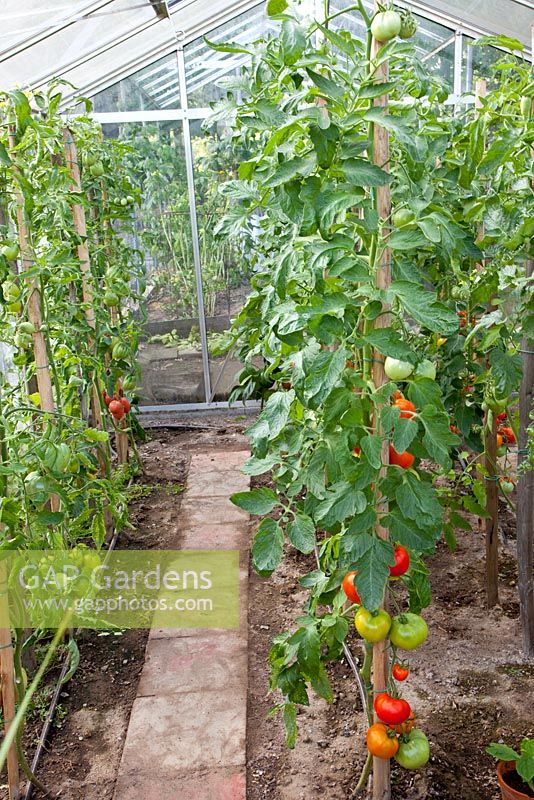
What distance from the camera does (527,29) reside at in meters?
3.80

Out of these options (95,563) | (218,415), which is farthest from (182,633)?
(218,415)

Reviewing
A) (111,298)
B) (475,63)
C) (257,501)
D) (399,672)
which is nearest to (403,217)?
(257,501)

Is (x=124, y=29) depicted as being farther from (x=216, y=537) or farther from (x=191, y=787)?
(x=191, y=787)

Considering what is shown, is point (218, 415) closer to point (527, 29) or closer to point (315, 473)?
point (527, 29)

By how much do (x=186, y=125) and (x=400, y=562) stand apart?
4068 millimetres

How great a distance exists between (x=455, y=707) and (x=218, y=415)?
332 cm

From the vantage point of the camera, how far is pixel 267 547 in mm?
1606

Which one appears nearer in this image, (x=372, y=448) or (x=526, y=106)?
Answer: (x=372, y=448)

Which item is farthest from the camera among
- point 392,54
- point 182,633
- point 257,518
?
point 257,518

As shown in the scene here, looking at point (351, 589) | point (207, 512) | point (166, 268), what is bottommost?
point (207, 512)

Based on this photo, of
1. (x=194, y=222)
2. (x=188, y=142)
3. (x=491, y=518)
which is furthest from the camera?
(x=194, y=222)

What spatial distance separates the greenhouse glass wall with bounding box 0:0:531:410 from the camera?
14.1 ft
